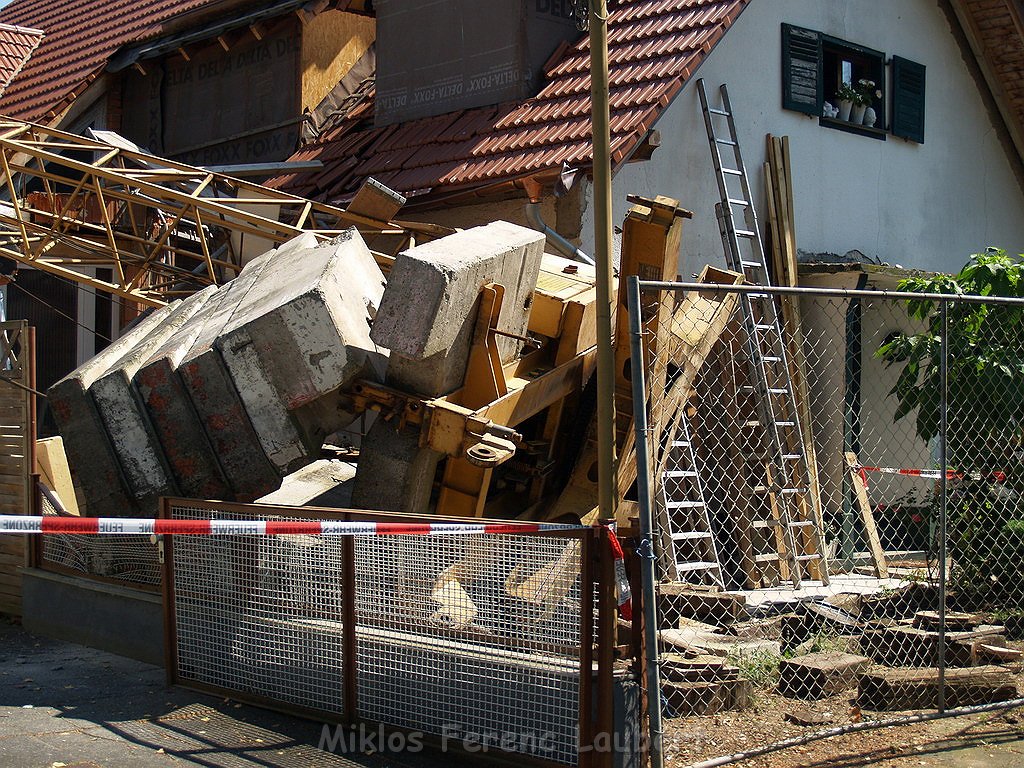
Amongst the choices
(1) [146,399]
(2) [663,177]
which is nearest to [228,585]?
(1) [146,399]

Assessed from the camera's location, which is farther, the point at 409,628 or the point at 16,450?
the point at 16,450

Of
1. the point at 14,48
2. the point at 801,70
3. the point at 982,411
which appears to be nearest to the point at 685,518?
the point at 982,411

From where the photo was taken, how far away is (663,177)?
10.9 meters

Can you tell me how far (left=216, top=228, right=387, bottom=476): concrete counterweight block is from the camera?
6.46 metres

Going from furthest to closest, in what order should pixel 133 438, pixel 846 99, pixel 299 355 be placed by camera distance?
pixel 846 99 < pixel 133 438 < pixel 299 355

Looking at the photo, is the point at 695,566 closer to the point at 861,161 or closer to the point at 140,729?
the point at 140,729

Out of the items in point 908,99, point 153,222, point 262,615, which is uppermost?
point 908,99

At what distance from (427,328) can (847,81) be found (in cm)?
826

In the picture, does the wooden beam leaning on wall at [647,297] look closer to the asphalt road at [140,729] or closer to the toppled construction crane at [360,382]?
the toppled construction crane at [360,382]

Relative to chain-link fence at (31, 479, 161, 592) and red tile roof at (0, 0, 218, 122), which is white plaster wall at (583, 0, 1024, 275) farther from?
red tile roof at (0, 0, 218, 122)

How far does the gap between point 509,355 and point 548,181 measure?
345cm

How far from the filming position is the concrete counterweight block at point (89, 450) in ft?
23.5

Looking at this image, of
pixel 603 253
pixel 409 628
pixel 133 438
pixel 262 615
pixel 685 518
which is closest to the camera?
pixel 603 253

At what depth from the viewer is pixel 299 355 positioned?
6484 mm
